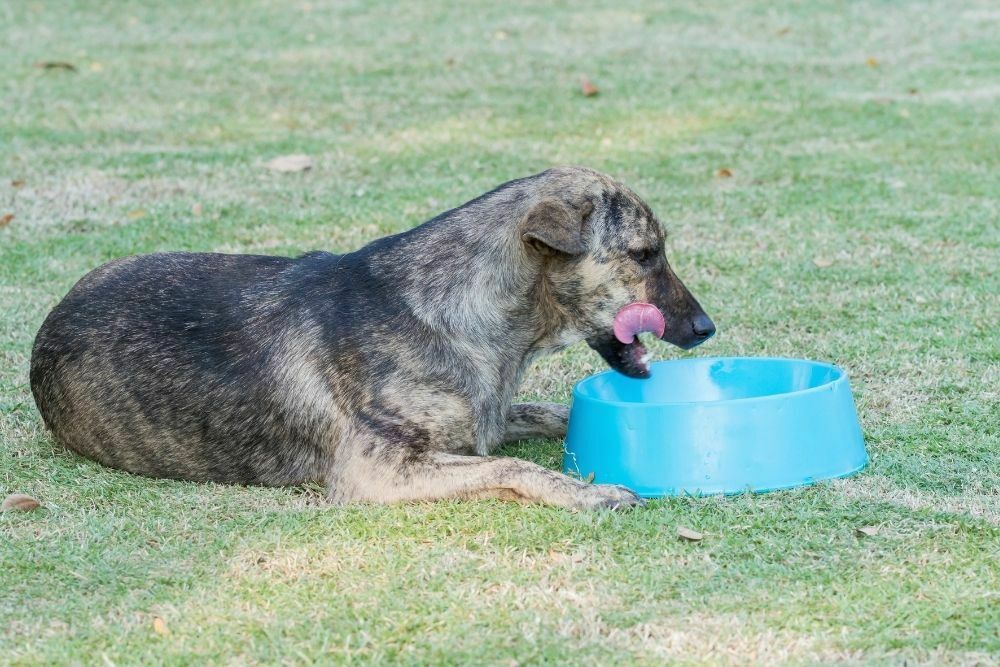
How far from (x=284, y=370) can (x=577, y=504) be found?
132 centimetres

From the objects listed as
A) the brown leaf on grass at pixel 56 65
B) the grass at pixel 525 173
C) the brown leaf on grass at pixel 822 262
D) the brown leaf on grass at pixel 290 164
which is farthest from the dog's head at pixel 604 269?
the brown leaf on grass at pixel 56 65

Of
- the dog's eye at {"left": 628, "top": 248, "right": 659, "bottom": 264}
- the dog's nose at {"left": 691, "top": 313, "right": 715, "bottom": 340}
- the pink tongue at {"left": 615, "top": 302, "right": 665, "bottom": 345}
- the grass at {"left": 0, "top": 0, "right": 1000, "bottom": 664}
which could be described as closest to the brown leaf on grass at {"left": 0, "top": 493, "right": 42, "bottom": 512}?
the grass at {"left": 0, "top": 0, "right": 1000, "bottom": 664}

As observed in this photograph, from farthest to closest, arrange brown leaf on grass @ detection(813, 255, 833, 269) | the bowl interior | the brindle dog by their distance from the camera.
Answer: brown leaf on grass @ detection(813, 255, 833, 269) < the bowl interior < the brindle dog

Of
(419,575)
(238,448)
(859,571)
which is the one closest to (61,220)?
(238,448)

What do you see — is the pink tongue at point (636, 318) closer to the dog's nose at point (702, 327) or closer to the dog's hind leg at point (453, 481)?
the dog's nose at point (702, 327)

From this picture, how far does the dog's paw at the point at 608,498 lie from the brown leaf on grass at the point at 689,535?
31cm

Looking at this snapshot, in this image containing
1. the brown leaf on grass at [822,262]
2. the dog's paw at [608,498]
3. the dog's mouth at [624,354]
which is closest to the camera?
the dog's paw at [608,498]

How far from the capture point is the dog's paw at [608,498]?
489 centimetres

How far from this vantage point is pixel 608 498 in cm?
491

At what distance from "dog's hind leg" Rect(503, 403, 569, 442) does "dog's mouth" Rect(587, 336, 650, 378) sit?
0.43 meters

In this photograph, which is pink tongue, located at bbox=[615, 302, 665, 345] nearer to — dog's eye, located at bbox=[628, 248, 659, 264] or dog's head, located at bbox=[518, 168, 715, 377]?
dog's head, located at bbox=[518, 168, 715, 377]

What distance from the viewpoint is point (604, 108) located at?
521 inches

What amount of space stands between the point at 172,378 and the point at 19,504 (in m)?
0.75

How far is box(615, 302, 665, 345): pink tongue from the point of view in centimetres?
541
